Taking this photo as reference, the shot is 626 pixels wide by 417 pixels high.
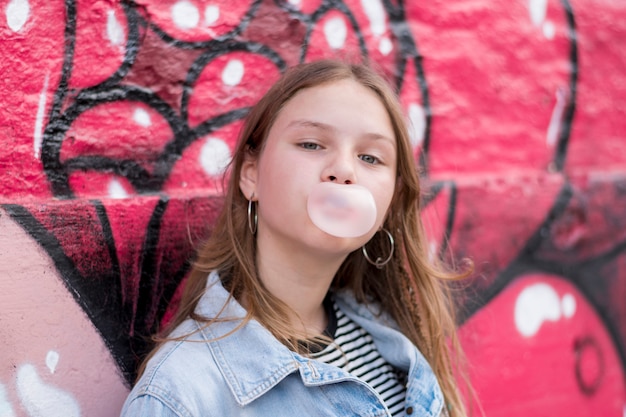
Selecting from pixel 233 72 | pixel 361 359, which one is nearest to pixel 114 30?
pixel 233 72

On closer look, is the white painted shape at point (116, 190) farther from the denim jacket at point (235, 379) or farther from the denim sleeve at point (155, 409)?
the denim sleeve at point (155, 409)

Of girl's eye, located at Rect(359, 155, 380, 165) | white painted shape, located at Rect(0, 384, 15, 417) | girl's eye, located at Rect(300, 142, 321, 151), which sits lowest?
white painted shape, located at Rect(0, 384, 15, 417)

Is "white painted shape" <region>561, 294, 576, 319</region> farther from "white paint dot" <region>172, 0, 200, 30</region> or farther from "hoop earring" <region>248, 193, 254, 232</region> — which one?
"white paint dot" <region>172, 0, 200, 30</region>

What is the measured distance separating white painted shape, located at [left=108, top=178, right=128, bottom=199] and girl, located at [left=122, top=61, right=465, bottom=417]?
23 centimetres

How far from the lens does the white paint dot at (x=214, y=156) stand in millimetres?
1796

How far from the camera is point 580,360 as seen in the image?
8.14ft

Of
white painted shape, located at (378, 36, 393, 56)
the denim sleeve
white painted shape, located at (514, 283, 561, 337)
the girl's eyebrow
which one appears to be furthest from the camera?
white painted shape, located at (514, 283, 561, 337)

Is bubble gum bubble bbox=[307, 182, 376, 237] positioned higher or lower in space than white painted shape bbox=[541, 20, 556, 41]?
higher

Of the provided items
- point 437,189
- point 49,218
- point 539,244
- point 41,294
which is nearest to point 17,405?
point 41,294

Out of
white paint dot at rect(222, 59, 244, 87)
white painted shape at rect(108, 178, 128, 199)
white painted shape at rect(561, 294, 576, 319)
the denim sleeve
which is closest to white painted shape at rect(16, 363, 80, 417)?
the denim sleeve

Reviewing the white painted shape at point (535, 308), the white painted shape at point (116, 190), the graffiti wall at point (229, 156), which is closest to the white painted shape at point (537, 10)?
the graffiti wall at point (229, 156)

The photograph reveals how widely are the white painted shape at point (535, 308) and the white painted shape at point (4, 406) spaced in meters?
1.60

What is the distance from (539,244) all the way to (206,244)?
51.5 inches

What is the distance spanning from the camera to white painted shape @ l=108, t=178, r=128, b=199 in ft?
5.34
